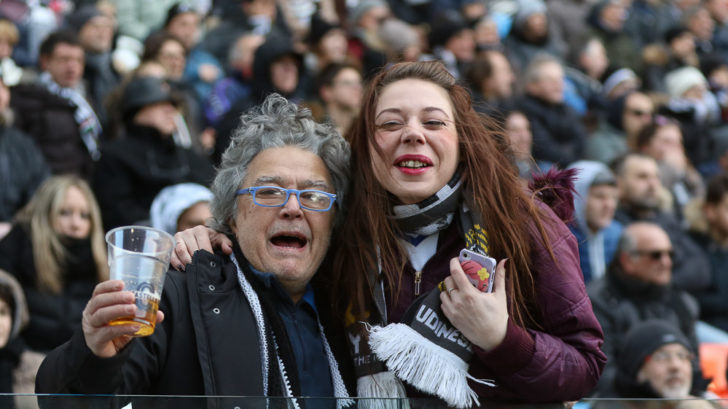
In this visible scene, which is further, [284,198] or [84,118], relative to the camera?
[84,118]

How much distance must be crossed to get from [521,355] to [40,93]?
558 centimetres

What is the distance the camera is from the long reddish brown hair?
3.36 meters

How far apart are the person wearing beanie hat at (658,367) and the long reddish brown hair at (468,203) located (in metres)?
2.73

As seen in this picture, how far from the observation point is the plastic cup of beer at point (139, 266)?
9.01ft

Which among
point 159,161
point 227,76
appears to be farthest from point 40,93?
point 227,76

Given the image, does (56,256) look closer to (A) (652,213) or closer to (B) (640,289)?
(B) (640,289)

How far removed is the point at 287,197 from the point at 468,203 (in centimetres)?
64

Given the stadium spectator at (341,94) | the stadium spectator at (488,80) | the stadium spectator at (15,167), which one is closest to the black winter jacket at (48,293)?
the stadium spectator at (15,167)

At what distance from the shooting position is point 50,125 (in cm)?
765

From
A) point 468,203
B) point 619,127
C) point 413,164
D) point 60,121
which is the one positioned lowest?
point 468,203

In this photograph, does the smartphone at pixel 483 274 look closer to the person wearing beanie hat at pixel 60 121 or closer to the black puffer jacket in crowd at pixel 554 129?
the person wearing beanie hat at pixel 60 121

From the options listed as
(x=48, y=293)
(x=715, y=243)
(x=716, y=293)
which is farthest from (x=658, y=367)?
(x=48, y=293)

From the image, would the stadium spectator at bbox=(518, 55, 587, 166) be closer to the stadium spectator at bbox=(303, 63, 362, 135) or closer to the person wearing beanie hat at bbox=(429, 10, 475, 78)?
the person wearing beanie hat at bbox=(429, 10, 475, 78)

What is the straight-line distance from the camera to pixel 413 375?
3.30m
